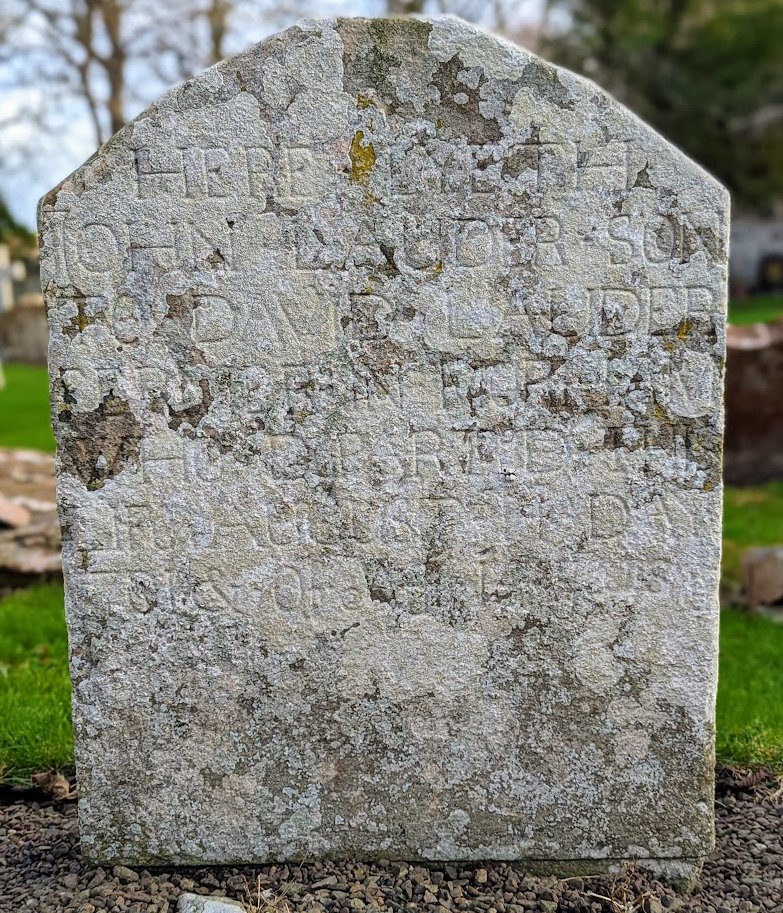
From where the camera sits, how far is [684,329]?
251 centimetres

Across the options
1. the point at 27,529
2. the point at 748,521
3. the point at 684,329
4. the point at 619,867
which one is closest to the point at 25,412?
the point at 27,529

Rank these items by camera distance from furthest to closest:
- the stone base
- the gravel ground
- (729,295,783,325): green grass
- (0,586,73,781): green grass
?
(729,295,783,325): green grass, (0,586,73,781): green grass, the stone base, the gravel ground

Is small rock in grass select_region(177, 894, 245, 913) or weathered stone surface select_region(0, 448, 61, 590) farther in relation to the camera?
weathered stone surface select_region(0, 448, 61, 590)

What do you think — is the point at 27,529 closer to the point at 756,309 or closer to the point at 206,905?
the point at 206,905

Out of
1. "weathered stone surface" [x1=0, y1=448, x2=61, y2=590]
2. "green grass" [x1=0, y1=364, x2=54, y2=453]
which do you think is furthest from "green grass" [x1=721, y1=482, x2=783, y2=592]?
"green grass" [x1=0, y1=364, x2=54, y2=453]

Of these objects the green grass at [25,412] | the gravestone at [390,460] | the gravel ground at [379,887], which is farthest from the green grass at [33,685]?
the green grass at [25,412]

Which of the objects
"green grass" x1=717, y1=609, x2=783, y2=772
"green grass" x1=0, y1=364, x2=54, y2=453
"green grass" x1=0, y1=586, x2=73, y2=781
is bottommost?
"green grass" x1=717, y1=609, x2=783, y2=772

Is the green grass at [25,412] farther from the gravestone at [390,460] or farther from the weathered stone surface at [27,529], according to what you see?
the gravestone at [390,460]

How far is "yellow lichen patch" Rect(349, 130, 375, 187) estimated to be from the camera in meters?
2.42

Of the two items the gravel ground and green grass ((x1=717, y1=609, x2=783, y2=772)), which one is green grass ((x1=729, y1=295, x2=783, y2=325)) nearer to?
green grass ((x1=717, y1=609, x2=783, y2=772))

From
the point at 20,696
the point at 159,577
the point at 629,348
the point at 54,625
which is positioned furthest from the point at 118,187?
the point at 54,625

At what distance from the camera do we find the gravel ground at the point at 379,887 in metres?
2.54

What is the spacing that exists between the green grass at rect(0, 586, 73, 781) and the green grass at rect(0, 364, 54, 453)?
434 cm

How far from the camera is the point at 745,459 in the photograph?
7.63 metres
